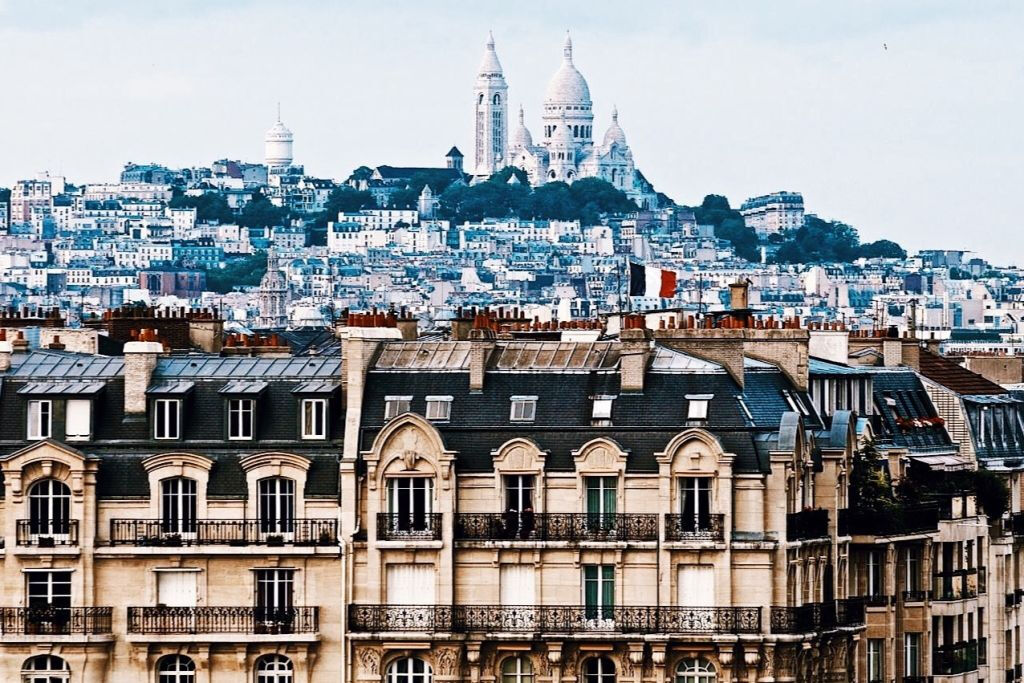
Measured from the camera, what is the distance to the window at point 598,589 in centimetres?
4538

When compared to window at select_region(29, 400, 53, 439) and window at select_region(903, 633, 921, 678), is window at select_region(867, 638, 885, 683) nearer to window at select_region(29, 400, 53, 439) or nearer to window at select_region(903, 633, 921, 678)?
window at select_region(903, 633, 921, 678)

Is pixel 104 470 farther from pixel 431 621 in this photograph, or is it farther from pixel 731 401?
pixel 731 401

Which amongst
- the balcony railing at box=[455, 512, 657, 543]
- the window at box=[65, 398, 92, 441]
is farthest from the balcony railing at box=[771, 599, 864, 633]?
the window at box=[65, 398, 92, 441]

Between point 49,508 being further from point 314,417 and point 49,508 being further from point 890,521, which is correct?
point 890,521

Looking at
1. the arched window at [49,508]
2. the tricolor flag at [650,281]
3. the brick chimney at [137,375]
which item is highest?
the tricolor flag at [650,281]

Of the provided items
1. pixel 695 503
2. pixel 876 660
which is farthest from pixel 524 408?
pixel 876 660

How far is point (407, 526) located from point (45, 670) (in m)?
4.32

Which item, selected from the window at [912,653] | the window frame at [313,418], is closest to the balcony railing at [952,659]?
the window at [912,653]

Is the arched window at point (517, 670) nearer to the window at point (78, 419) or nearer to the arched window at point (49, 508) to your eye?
the arched window at point (49, 508)

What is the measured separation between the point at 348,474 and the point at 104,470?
9.22ft

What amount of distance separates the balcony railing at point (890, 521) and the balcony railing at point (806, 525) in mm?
880

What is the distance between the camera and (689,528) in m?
45.1

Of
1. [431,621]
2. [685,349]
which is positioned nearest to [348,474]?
[431,621]

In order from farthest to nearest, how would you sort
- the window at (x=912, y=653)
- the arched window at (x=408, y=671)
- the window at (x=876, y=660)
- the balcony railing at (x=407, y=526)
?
1. the window at (x=912, y=653)
2. the window at (x=876, y=660)
3. the balcony railing at (x=407, y=526)
4. the arched window at (x=408, y=671)
